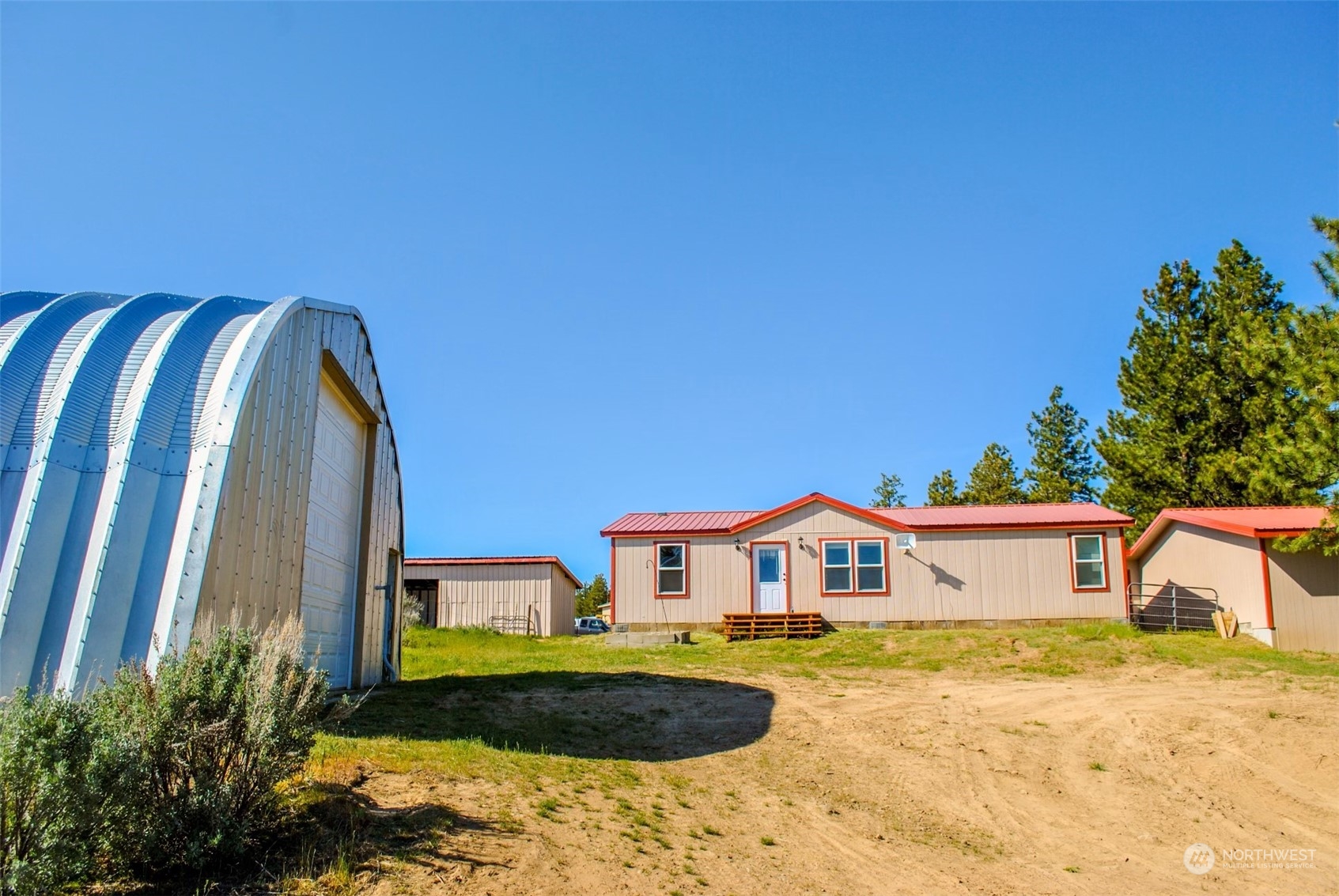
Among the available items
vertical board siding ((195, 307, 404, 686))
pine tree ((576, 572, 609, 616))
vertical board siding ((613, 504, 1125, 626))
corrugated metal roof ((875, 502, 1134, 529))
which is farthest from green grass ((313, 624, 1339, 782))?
pine tree ((576, 572, 609, 616))

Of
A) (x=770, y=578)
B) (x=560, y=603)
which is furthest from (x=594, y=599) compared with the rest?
(x=770, y=578)

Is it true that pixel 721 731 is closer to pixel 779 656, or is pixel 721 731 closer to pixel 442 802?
pixel 442 802

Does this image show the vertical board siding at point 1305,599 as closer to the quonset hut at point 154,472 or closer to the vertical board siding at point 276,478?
the vertical board siding at point 276,478

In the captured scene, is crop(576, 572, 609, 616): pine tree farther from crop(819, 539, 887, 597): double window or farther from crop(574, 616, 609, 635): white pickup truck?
crop(819, 539, 887, 597): double window

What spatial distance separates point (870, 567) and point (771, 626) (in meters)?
2.88

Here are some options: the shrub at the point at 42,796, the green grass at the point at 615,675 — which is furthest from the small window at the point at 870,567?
the shrub at the point at 42,796

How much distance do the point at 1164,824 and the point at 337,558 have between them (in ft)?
35.3

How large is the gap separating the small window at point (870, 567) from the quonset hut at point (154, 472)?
1393 centimetres

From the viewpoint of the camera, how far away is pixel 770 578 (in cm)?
2406

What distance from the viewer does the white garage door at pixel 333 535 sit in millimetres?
12500

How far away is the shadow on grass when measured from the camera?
10469 millimetres

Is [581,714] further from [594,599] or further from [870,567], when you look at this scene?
[594,599]

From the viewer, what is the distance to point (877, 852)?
7.77 meters

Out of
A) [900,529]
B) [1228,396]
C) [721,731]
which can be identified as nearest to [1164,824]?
[721,731]
